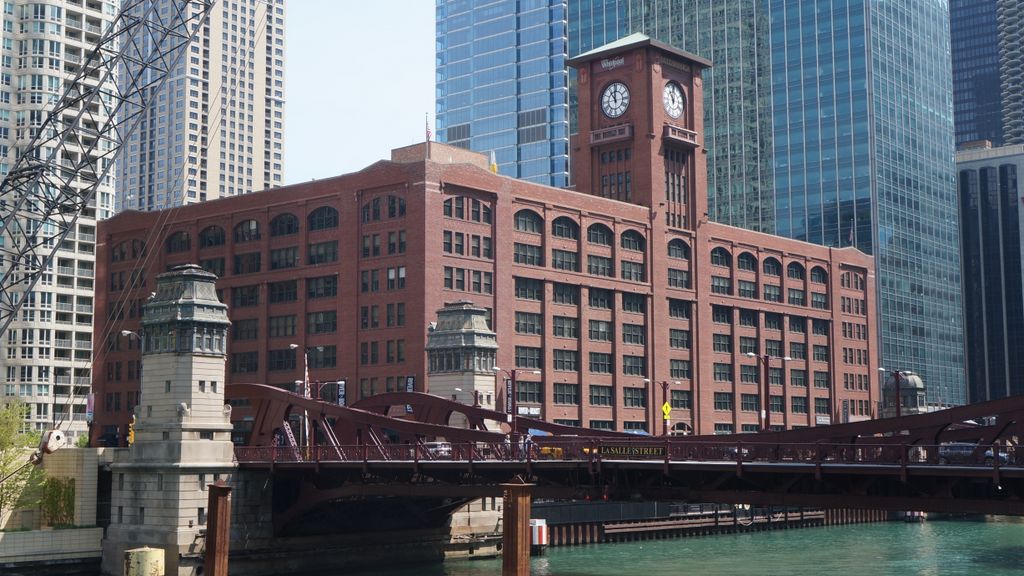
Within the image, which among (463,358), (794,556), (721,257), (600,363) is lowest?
(794,556)

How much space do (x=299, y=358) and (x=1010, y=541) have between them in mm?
63297

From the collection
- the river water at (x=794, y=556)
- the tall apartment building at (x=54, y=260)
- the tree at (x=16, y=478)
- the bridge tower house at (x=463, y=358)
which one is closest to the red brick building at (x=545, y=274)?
the tall apartment building at (x=54, y=260)

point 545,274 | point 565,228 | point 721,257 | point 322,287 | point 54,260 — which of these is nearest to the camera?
point 322,287

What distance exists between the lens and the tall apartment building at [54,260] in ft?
479

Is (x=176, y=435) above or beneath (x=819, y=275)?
beneath

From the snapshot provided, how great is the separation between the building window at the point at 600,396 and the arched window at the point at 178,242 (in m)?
42.8

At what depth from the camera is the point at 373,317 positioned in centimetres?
11912

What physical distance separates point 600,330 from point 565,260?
8452 mm

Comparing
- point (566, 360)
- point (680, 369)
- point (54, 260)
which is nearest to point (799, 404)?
point (680, 369)

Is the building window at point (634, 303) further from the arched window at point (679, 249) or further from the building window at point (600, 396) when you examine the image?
the building window at point (600, 396)

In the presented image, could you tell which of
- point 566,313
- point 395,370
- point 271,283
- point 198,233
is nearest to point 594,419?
point 566,313

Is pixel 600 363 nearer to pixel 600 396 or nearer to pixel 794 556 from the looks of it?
pixel 600 396

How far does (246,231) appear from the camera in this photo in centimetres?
12962

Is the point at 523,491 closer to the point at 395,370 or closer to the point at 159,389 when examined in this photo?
the point at 159,389
